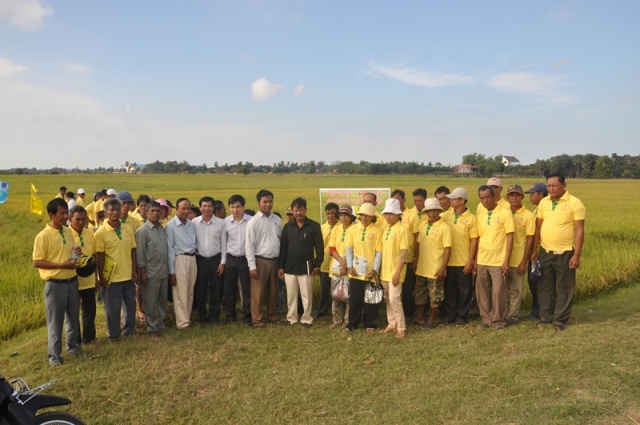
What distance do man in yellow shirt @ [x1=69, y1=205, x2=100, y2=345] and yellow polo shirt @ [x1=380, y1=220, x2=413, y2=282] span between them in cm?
370

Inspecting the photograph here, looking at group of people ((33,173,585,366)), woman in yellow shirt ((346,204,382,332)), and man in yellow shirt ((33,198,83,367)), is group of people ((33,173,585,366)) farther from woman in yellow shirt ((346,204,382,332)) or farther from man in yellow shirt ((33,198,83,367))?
man in yellow shirt ((33,198,83,367))

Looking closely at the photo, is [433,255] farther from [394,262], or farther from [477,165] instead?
[477,165]

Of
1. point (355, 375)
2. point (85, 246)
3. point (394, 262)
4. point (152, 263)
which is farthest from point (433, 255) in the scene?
point (85, 246)

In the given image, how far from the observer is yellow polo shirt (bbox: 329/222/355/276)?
6.43 meters

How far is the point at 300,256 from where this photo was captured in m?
6.38

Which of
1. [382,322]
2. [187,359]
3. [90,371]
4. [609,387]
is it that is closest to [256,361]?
[187,359]

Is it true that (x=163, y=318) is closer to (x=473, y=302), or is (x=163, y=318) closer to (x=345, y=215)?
(x=345, y=215)

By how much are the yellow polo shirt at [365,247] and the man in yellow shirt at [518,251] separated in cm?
188

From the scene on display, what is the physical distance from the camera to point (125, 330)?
19.6ft

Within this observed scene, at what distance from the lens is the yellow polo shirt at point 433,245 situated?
6.18m

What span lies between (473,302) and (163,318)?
458cm

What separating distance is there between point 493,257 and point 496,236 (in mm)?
285

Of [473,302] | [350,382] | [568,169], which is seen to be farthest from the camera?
[568,169]

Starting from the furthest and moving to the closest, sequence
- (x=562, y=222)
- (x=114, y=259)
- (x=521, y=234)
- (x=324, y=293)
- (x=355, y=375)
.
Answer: (x=324, y=293)
(x=521, y=234)
(x=562, y=222)
(x=114, y=259)
(x=355, y=375)
